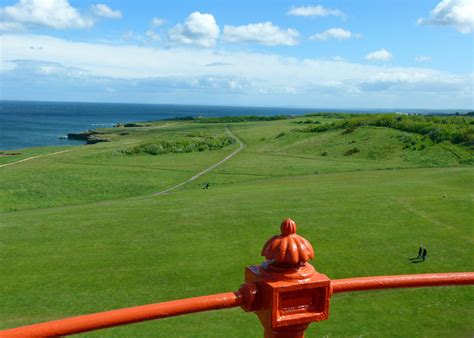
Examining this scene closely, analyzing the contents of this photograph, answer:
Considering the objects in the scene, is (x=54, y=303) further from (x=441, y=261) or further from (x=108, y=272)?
(x=441, y=261)

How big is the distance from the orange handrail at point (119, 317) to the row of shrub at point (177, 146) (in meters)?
69.5

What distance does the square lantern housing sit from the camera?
10.4 feet

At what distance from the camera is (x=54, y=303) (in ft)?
57.6

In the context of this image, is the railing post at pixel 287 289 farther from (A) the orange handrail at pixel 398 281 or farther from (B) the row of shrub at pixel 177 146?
(B) the row of shrub at pixel 177 146

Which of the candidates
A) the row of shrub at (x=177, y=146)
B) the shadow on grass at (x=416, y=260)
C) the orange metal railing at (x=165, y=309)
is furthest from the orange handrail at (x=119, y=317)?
the row of shrub at (x=177, y=146)

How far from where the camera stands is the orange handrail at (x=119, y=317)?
2.95 m

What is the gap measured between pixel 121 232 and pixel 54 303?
353 inches

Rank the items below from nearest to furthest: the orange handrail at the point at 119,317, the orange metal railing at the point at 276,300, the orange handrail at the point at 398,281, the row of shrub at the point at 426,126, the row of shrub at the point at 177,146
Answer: the orange handrail at the point at 119,317 → the orange metal railing at the point at 276,300 → the orange handrail at the point at 398,281 → the row of shrub at the point at 426,126 → the row of shrub at the point at 177,146

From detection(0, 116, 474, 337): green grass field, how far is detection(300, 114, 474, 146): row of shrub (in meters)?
15.2

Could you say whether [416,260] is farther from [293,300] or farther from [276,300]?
[276,300]

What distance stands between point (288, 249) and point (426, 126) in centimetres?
6975

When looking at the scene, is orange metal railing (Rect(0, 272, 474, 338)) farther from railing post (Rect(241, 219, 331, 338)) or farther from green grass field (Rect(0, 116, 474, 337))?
green grass field (Rect(0, 116, 474, 337))

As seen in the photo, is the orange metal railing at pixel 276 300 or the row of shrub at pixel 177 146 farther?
the row of shrub at pixel 177 146

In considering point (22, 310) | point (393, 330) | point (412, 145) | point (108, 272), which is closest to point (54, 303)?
point (22, 310)
